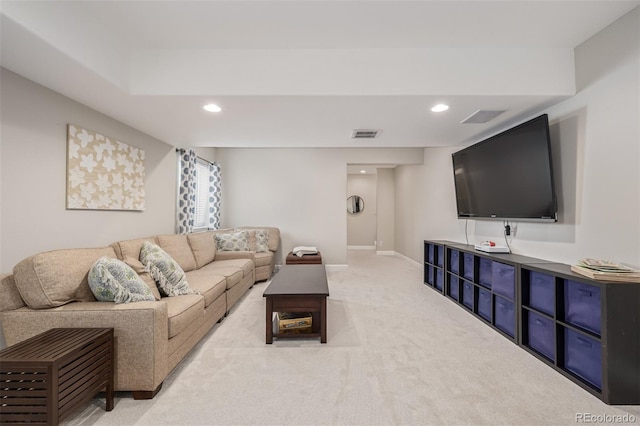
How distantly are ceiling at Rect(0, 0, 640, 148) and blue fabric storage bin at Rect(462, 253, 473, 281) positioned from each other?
1640mm

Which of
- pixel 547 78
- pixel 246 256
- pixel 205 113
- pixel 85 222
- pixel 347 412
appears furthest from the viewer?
pixel 246 256

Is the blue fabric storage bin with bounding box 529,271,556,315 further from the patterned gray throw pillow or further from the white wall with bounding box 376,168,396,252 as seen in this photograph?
the white wall with bounding box 376,168,396,252

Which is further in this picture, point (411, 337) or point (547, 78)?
point (411, 337)

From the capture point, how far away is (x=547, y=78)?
241cm

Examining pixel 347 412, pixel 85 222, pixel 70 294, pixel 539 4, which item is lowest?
pixel 347 412

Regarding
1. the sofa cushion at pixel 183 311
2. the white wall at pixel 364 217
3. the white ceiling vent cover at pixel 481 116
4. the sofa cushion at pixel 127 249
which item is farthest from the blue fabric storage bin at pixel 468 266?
the white wall at pixel 364 217

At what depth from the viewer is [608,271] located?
1.85 metres

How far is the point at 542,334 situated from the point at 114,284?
3.30m

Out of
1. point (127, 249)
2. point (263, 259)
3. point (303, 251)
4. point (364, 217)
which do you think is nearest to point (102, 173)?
point (127, 249)

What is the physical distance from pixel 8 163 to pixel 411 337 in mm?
3501

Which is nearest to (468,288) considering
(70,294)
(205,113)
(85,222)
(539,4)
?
(539,4)

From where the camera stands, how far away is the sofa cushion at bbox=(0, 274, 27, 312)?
1.73 metres

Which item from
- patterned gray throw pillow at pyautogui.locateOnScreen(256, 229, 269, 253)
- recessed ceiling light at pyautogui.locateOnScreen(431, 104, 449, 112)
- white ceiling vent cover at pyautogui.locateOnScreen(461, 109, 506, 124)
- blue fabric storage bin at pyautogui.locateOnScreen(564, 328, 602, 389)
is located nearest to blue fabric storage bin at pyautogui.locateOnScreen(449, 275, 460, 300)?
blue fabric storage bin at pyautogui.locateOnScreen(564, 328, 602, 389)

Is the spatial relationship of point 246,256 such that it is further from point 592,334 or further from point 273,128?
point 592,334
